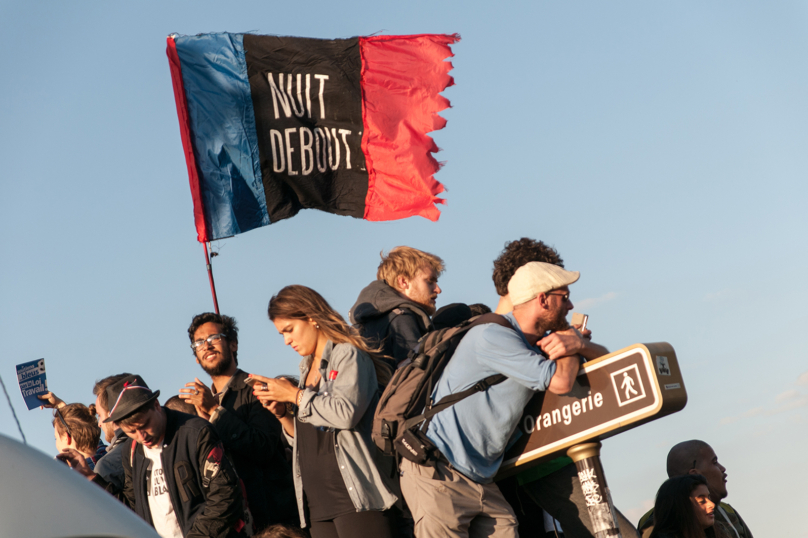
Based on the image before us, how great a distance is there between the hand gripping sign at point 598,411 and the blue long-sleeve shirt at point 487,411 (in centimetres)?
11

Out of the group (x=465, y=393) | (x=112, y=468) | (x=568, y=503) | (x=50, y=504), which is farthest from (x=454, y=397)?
(x=112, y=468)

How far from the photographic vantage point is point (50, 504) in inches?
55.3

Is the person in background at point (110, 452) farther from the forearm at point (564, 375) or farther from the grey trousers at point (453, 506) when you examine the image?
the forearm at point (564, 375)

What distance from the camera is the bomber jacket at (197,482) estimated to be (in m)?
4.29

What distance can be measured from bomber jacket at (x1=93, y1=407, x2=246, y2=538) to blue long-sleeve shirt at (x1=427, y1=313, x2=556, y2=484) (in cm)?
143

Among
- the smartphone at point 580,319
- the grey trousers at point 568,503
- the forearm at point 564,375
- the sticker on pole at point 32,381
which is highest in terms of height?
the sticker on pole at point 32,381

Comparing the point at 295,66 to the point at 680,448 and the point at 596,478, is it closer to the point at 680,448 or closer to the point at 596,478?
the point at 680,448

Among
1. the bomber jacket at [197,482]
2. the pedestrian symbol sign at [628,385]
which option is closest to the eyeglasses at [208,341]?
the bomber jacket at [197,482]

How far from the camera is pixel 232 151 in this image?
719 cm

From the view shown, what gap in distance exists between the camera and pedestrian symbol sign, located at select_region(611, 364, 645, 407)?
10.1ft

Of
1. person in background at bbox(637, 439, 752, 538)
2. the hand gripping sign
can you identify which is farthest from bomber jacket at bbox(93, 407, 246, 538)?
person in background at bbox(637, 439, 752, 538)

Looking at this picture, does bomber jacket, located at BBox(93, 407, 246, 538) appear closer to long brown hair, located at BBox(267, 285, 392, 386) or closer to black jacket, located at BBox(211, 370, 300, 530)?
black jacket, located at BBox(211, 370, 300, 530)

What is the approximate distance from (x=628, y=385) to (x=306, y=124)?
201 inches

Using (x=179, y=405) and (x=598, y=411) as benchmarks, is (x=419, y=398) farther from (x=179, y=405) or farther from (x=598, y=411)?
(x=179, y=405)
